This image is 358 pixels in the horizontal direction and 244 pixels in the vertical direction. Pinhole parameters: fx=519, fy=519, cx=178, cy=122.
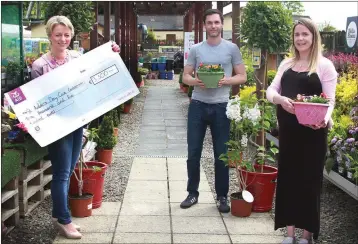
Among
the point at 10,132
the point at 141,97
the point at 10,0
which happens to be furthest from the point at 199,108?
the point at 141,97

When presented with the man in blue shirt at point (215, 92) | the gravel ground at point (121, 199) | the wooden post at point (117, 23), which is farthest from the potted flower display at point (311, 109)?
→ the wooden post at point (117, 23)

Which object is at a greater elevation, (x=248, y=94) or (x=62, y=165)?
(x=248, y=94)

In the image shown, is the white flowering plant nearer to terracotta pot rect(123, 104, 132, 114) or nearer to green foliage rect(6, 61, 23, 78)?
green foliage rect(6, 61, 23, 78)

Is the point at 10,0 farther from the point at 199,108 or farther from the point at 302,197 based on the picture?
the point at 302,197

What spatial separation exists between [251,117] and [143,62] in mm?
25314

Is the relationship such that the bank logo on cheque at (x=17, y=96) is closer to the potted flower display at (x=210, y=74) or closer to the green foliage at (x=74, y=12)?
the potted flower display at (x=210, y=74)

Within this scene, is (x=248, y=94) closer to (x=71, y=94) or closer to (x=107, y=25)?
(x=71, y=94)

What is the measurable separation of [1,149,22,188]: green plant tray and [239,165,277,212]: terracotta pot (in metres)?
1.81

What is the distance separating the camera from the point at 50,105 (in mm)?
3713

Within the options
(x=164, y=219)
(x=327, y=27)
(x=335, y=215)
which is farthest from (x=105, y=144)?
(x=327, y=27)

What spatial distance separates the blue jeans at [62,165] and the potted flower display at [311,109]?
1.57 m

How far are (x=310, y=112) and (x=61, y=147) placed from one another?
169 cm

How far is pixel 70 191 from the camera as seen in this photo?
14.3 ft

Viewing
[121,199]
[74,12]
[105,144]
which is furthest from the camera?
[74,12]
